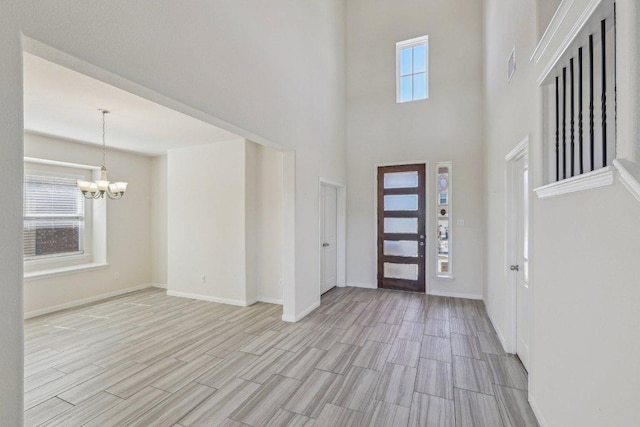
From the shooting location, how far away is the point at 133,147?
518 cm

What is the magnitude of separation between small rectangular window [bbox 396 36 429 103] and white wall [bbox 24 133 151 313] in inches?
223

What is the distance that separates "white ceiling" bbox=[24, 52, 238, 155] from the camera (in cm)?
252

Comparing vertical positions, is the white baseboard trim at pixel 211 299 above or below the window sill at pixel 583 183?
below

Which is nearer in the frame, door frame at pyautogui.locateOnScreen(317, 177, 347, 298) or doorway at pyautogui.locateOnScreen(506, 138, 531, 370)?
doorway at pyautogui.locateOnScreen(506, 138, 531, 370)

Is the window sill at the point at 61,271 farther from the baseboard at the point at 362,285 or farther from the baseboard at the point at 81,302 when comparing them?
the baseboard at the point at 362,285

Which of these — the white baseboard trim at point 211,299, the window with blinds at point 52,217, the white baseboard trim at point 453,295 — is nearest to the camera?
the window with blinds at point 52,217

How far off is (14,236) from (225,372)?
205cm

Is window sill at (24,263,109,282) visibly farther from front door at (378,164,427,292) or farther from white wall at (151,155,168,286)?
front door at (378,164,427,292)

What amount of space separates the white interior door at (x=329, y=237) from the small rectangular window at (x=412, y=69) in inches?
94.3

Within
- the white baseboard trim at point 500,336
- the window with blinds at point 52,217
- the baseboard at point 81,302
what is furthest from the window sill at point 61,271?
the white baseboard trim at point 500,336

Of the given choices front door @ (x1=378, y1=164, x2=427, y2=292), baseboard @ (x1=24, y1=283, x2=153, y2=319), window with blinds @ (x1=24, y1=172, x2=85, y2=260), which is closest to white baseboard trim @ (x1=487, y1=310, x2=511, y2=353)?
front door @ (x1=378, y1=164, x2=427, y2=292)

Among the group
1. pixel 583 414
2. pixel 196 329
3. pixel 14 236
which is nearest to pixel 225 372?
pixel 196 329

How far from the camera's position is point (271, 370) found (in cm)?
270

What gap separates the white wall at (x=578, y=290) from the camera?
1069 mm
